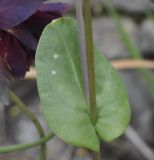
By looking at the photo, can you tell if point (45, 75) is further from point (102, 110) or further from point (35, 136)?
point (35, 136)

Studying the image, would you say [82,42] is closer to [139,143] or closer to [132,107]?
[139,143]

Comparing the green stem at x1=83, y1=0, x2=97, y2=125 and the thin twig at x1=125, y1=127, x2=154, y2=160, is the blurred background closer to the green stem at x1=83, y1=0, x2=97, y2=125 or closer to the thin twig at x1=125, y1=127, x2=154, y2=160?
the thin twig at x1=125, y1=127, x2=154, y2=160

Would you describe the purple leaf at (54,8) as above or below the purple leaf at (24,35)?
above

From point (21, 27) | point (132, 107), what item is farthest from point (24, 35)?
point (132, 107)

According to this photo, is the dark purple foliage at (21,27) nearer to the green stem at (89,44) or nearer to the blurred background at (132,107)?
the green stem at (89,44)

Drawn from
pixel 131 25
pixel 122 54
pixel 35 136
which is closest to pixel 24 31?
pixel 35 136

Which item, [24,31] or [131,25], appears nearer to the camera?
[24,31]

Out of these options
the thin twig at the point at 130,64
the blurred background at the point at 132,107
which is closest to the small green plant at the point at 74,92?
the blurred background at the point at 132,107
